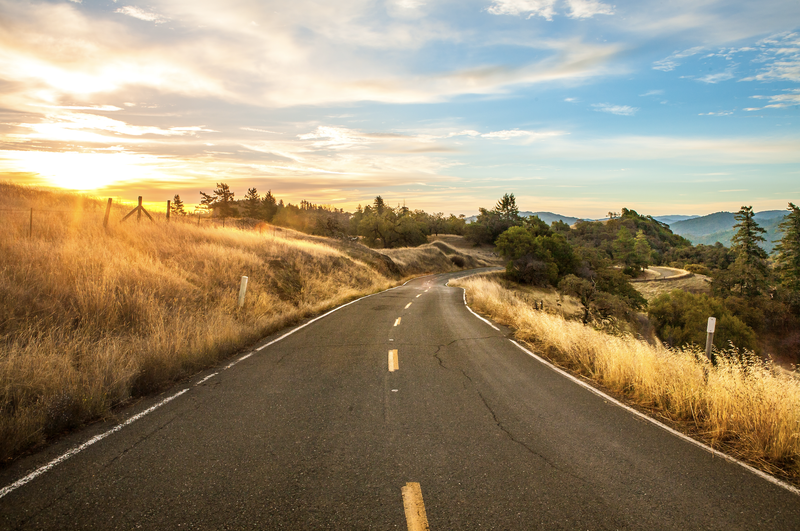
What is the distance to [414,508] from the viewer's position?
3189 mm

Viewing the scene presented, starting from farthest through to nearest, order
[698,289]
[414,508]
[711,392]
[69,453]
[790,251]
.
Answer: [698,289], [790,251], [711,392], [69,453], [414,508]

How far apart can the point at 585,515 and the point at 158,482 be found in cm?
374

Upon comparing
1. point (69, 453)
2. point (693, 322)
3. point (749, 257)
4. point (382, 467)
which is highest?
point (749, 257)

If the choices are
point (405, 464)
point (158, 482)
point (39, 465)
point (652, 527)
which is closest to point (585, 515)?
point (652, 527)

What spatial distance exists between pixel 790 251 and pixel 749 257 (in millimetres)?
4295

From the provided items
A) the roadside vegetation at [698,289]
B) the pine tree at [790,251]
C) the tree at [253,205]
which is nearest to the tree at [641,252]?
the roadside vegetation at [698,289]

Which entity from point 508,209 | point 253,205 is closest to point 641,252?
point 508,209

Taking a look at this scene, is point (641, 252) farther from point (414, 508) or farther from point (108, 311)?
point (414, 508)

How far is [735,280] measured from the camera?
53.2m

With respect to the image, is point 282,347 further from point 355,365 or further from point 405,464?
point 405,464

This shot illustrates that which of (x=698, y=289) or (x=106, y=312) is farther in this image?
(x=698, y=289)

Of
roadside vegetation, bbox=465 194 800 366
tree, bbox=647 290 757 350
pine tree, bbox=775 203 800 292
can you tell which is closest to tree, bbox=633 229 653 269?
roadside vegetation, bbox=465 194 800 366

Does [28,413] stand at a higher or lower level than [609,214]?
lower

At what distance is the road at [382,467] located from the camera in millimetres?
3133
